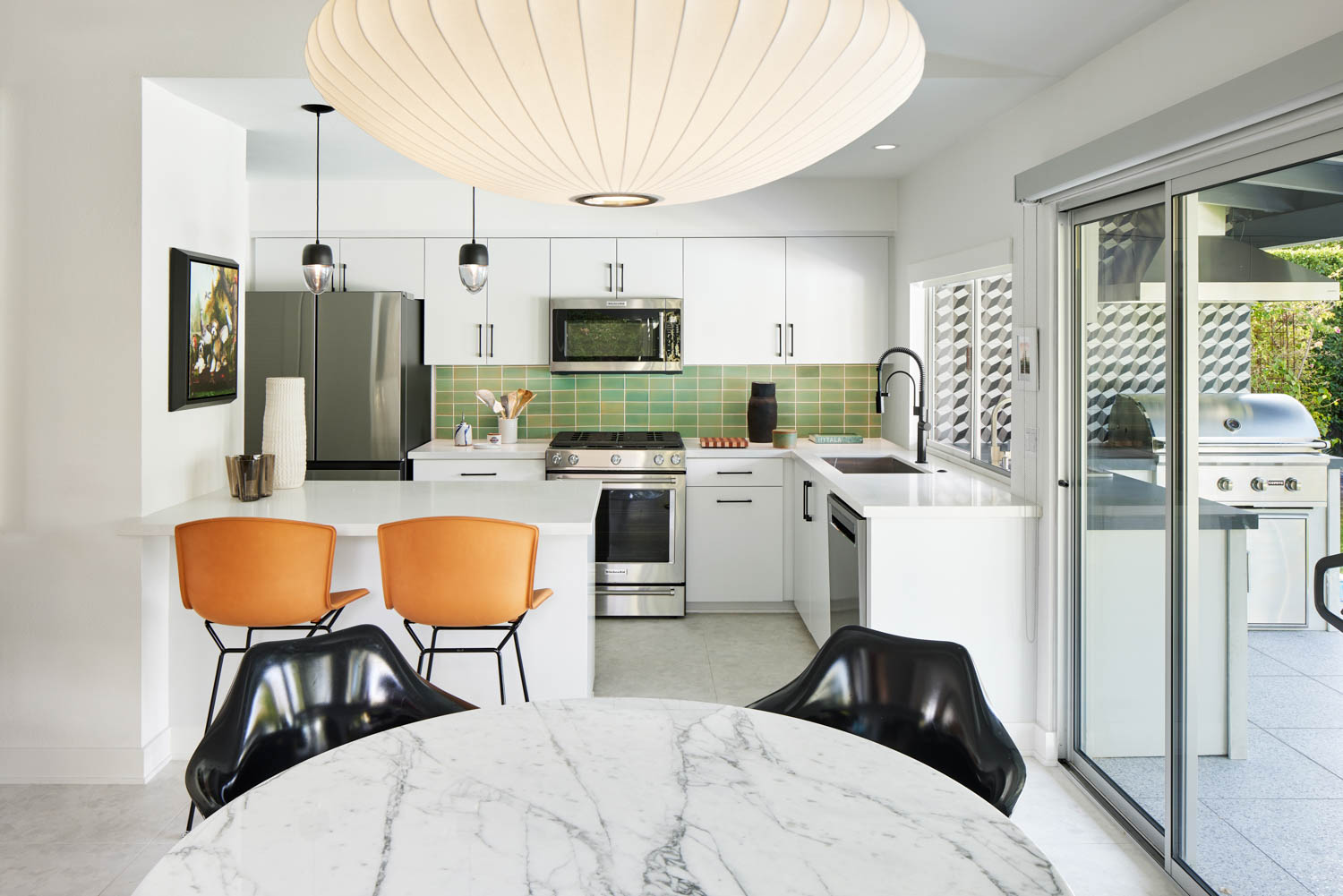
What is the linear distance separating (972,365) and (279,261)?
3617mm

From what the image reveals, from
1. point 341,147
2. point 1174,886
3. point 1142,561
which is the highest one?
point 341,147

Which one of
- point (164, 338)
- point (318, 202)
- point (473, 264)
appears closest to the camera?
point (164, 338)

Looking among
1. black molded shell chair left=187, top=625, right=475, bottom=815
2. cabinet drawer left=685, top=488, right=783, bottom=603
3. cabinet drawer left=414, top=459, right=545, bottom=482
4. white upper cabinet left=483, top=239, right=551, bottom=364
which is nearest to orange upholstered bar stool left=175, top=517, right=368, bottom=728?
black molded shell chair left=187, top=625, right=475, bottom=815

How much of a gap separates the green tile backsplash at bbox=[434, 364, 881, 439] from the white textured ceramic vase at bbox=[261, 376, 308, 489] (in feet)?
6.35

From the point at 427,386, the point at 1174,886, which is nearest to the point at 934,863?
the point at 1174,886

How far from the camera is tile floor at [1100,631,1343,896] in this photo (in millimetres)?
1995

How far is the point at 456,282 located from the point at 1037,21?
3387mm

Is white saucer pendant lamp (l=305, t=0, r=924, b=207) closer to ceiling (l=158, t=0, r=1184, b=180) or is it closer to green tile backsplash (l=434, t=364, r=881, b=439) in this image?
ceiling (l=158, t=0, r=1184, b=180)

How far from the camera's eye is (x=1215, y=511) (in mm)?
2357

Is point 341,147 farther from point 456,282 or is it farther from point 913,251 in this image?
point 913,251

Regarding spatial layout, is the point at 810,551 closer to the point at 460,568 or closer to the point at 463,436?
the point at 463,436

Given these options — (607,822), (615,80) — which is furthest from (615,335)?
(615,80)

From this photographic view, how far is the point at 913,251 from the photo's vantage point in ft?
15.8

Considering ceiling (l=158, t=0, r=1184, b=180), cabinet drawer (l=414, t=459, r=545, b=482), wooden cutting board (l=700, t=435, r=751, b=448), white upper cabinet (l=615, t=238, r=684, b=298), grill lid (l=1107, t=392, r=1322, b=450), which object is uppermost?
ceiling (l=158, t=0, r=1184, b=180)
